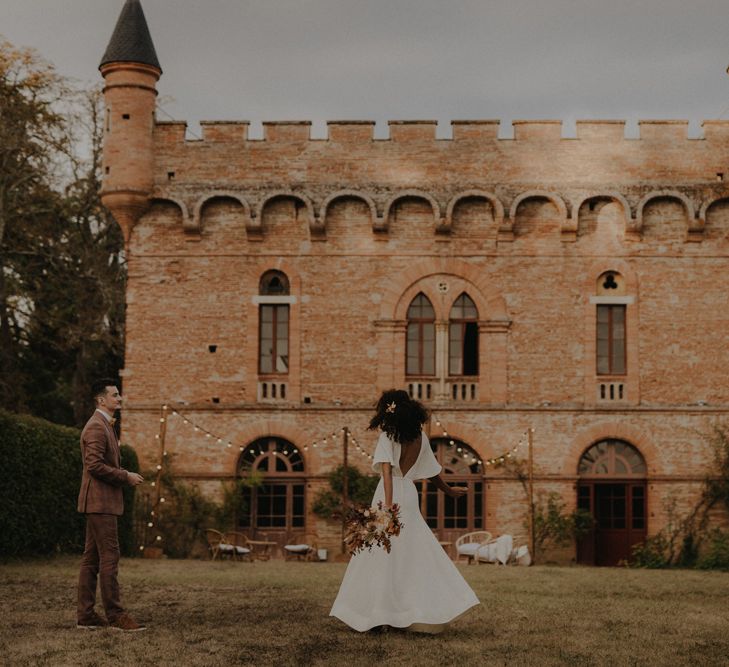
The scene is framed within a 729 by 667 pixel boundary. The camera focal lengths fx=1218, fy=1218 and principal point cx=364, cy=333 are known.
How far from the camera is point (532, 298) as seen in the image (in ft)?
90.3

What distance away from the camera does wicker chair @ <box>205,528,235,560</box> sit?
85.8 ft

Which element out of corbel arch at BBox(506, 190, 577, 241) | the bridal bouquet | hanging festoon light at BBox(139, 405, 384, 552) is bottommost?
the bridal bouquet

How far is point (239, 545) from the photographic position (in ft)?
88.2

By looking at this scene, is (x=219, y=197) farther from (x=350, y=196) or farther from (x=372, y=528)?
(x=372, y=528)

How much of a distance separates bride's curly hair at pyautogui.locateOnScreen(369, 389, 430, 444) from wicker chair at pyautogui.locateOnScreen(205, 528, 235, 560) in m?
16.0

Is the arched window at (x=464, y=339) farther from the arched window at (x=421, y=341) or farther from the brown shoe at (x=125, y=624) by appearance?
the brown shoe at (x=125, y=624)

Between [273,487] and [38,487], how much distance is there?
7.59m

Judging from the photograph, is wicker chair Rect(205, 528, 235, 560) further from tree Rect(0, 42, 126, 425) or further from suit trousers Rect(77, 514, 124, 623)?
suit trousers Rect(77, 514, 124, 623)

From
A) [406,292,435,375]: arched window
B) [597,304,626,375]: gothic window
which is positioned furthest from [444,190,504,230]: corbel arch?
[597,304,626,375]: gothic window

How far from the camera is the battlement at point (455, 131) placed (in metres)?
27.8

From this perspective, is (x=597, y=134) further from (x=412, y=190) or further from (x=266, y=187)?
(x=266, y=187)

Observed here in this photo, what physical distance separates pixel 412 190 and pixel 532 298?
3.66 metres

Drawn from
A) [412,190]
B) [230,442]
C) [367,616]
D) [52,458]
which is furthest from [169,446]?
[367,616]

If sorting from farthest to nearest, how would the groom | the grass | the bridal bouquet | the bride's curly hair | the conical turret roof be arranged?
the conical turret roof, the bride's curly hair, the groom, the bridal bouquet, the grass
